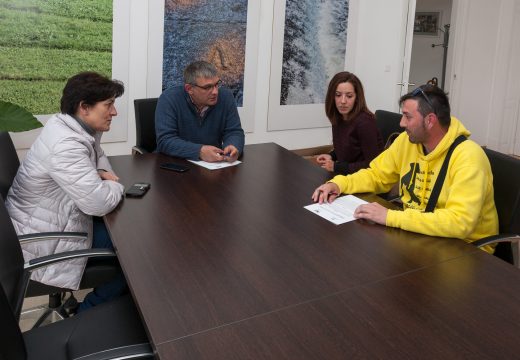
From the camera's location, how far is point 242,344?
1.17m

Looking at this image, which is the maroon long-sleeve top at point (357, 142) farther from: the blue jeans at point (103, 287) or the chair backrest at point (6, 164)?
the chair backrest at point (6, 164)

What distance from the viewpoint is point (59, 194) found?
2.07 metres

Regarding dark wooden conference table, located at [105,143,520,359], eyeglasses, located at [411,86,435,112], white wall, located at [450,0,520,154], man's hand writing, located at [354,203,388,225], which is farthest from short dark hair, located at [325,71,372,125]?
white wall, located at [450,0,520,154]

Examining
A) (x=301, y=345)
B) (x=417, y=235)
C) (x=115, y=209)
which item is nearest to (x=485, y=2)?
(x=417, y=235)

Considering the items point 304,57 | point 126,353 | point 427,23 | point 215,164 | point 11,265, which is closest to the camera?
point 126,353

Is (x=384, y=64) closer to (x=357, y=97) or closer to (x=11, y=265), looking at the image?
(x=357, y=97)

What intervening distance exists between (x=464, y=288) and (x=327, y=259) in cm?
42

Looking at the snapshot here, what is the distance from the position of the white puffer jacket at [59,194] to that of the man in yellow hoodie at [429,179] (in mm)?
949

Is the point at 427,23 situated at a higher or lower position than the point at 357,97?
higher

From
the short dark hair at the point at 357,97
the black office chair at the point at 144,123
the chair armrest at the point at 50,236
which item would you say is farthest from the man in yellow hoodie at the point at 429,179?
the black office chair at the point at 144,123

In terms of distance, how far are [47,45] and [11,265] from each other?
2.50 m

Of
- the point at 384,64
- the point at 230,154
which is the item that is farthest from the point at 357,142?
the point at 384,64

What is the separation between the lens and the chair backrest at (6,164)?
2.13 m

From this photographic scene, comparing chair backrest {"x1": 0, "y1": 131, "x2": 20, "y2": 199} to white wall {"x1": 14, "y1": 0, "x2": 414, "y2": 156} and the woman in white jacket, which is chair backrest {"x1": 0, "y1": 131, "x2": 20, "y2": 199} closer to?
the woman in white jacket
